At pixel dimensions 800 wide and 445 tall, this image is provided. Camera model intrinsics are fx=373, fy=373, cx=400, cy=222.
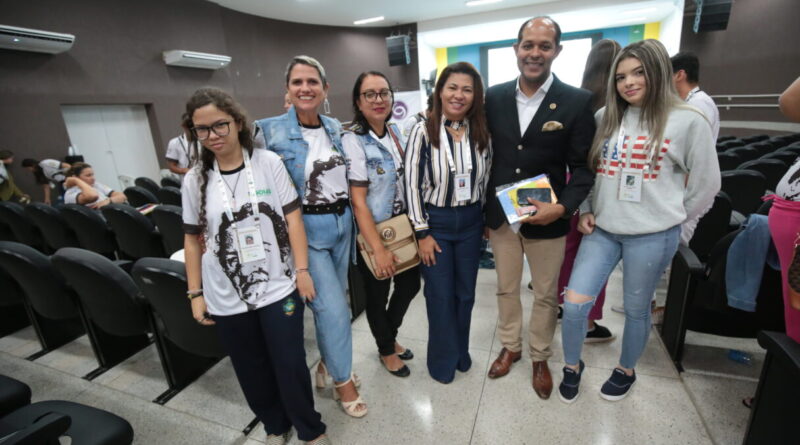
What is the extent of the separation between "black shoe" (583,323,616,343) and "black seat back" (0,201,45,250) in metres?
4.53

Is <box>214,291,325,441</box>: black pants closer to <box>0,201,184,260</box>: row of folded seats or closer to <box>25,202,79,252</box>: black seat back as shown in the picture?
<box>0,201,184,260</box>: row of folded seats

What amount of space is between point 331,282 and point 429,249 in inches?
17.5

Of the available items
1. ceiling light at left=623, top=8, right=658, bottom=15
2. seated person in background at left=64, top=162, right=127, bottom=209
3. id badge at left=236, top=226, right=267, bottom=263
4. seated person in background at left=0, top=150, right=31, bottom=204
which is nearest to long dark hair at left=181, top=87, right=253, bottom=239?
id badge at left=236, top=226, right=267, bottom=263

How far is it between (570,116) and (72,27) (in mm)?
7863

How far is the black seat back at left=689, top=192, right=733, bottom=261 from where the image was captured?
2.08 m

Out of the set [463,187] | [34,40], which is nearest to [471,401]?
[463,187]

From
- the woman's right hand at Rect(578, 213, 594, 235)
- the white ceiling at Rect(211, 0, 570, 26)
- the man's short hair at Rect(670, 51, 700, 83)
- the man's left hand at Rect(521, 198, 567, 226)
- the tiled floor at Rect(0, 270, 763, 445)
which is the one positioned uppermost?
the white ceiling at Rect(211, 0, 570, 26)

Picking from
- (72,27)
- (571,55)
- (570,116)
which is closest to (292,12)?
(72,27)

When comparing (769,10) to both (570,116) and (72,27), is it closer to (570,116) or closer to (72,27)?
(570,116)

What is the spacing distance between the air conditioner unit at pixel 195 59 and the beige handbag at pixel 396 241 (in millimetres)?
7535

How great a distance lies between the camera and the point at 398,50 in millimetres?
10617

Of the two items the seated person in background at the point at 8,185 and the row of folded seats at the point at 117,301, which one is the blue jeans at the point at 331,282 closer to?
the row of folded seats at the point at 117,301

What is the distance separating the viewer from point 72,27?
5.94 m

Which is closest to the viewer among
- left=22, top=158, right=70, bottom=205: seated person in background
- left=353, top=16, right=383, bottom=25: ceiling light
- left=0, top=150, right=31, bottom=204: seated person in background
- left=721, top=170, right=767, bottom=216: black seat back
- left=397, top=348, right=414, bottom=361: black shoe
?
left=397, top=348, right=414, bottom=361: black shoe
